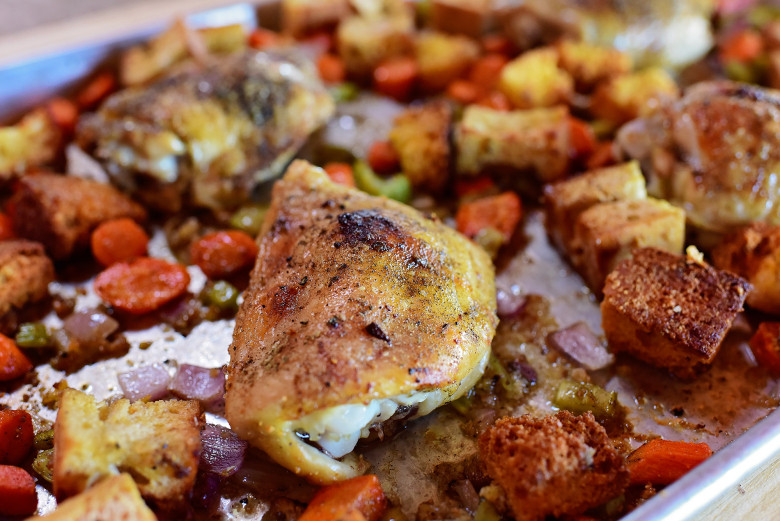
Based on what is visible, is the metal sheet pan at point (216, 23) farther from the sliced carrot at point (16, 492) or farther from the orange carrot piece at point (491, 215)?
the sliced carrot at point (16, 492)

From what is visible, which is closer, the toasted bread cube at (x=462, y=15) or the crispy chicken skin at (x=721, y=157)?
the crispy chicken skin at (x=721, y=157)

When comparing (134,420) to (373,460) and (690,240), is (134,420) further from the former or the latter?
(690,240)

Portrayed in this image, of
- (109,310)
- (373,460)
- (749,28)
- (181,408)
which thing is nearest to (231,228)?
(109,310)

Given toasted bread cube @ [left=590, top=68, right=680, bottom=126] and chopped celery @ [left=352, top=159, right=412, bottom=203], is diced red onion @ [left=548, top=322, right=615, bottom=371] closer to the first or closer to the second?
chopped celery @ [left=352, top=159, right=412, bottom=203]

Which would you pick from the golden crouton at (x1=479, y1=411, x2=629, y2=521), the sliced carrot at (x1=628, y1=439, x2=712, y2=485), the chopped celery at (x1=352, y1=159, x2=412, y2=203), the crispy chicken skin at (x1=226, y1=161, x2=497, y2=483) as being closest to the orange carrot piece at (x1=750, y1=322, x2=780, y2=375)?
the sliced carrot at (x1=628, y1=439, x2=712, y2=485)

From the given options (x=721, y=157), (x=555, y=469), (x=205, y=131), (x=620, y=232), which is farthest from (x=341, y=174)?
(x=555, y=469)

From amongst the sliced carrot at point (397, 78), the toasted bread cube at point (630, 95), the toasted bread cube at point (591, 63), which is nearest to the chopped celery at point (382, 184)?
the sliced carrot at point (397, 78)

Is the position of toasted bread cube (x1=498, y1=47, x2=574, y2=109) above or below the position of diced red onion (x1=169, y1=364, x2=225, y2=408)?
above
